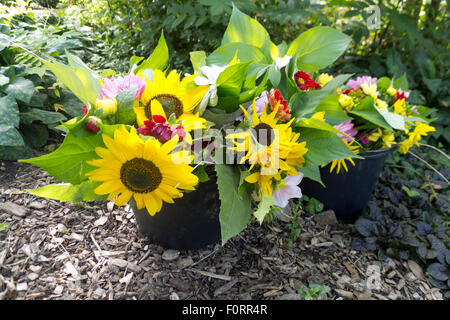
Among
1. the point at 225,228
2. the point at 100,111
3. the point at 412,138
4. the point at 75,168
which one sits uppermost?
the point at 100,111

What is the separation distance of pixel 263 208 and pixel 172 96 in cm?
39

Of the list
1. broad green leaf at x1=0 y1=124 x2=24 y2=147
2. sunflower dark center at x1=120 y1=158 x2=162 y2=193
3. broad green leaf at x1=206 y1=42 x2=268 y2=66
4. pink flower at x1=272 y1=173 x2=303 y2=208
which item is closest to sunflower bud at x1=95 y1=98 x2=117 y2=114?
sunflower dark center at x1=120 y1=158 x2=162 y2=193

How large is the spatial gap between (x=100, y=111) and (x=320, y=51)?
28.9 inches

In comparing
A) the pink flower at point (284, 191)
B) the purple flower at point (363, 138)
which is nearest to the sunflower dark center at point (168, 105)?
the pink flower at point (284, 191)

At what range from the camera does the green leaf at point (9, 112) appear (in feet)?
4.45

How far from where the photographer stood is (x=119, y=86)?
0.85 m

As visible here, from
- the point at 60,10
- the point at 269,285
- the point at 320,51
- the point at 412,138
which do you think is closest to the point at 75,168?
the point at 269,285

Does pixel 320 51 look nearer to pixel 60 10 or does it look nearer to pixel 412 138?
pixel 412 138

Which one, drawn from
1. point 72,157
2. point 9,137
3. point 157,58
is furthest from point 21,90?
point 72,157

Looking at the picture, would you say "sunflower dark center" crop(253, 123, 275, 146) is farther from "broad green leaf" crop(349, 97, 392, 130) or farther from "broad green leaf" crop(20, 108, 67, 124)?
"broad green leaf" crop(20, 108, 67, 124)

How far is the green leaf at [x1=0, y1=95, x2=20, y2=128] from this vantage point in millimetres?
1355

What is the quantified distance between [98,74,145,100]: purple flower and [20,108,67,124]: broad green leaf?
2.83 ft

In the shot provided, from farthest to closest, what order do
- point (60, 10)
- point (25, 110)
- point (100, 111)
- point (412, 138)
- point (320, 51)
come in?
point (60, 10)
point (25, 110)
point (412, 138)
point (320, 51)
point (100, 111)

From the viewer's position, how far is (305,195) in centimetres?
154
